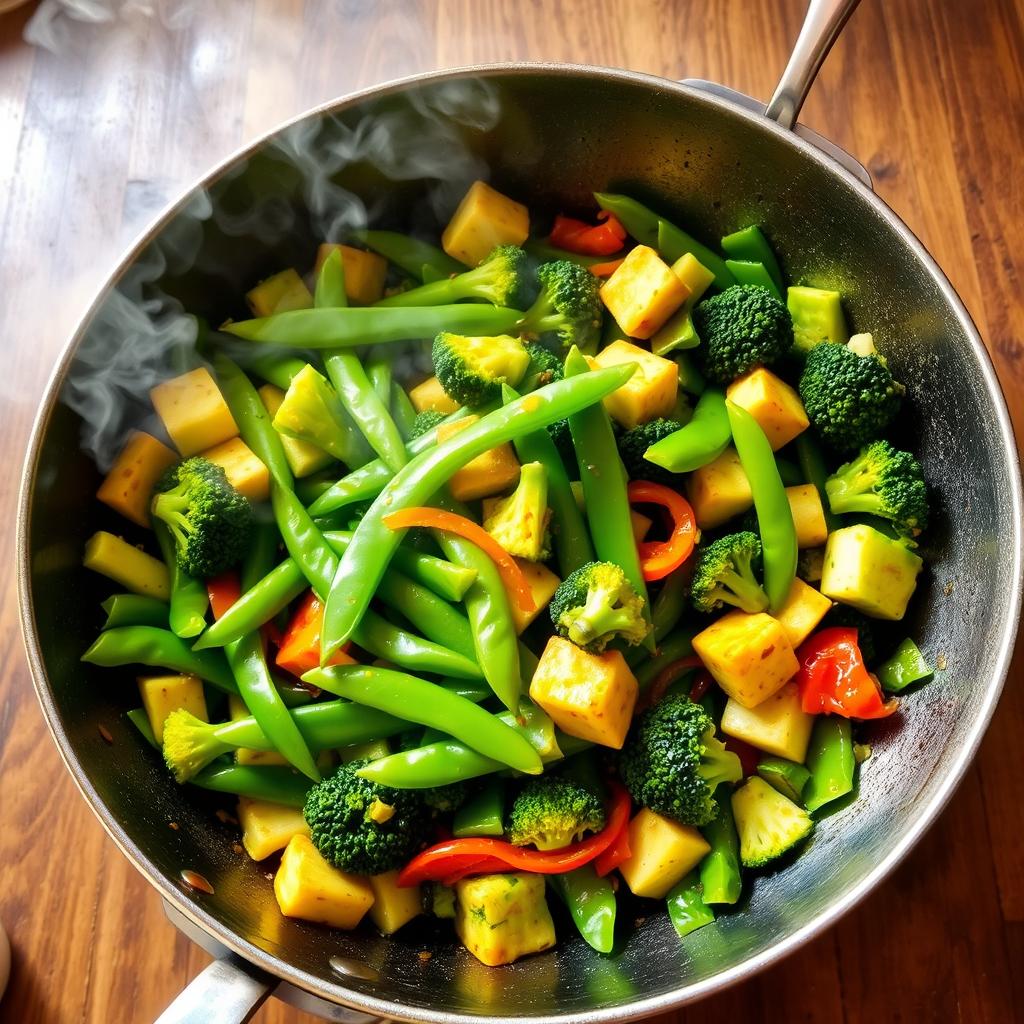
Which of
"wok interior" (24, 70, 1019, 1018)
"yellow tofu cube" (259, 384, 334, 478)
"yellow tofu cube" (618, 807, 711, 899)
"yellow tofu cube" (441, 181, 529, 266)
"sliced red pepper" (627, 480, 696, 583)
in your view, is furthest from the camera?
"yellow tofu cube" (441, 181, 529, 266)

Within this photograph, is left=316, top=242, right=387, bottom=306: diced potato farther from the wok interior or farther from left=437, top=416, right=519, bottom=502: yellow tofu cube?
left=437, top=416, right=519, bottom=502: yellow tofu cube

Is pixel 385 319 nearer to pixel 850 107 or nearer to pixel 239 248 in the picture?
pixel 239 248

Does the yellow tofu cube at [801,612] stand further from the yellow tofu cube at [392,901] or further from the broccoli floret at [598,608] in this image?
the yellow tofu cube at [392,901]

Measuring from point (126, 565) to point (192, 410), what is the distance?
40cm

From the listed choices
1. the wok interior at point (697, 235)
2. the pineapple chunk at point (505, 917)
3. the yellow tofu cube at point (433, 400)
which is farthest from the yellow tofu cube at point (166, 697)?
the yellow tofu cube at point (433, 400)

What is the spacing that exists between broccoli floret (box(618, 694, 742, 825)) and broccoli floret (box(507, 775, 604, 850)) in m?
0.12

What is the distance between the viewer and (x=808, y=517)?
7.51ft

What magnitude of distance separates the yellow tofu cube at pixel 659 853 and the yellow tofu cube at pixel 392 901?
1.62 ft

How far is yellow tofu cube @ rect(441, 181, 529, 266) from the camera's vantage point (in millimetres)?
2479

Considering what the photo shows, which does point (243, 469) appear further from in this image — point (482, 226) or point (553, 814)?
point (553, 814)

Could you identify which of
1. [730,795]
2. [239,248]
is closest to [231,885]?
[730,795]

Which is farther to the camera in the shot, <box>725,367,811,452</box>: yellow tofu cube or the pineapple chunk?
<box>725,367,811,452</box>: yellow tofu cube

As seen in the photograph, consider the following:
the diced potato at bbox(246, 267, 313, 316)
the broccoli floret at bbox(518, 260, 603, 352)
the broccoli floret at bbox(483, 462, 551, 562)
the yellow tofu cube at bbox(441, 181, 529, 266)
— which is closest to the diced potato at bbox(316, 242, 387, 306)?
the diced potato at bbox(246, 267, 313, 316)

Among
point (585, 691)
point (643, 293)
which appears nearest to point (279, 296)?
point (643, 293)
